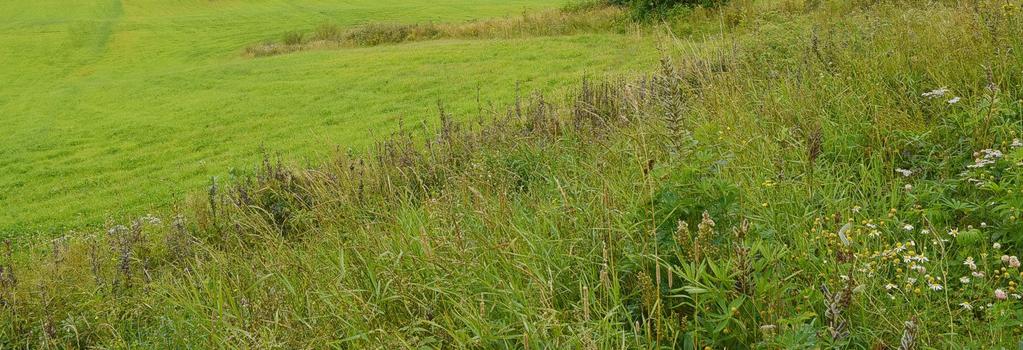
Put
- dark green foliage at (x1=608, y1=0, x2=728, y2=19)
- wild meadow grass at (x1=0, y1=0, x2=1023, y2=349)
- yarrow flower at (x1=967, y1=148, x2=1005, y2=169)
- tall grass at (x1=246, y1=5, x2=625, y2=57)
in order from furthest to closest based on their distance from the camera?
tall grass at (x1=246, y1=5, x2=625, y2=57) → dark green foliage at (x1=608, y1=0, x2=728, y2=19) → yarrow flower at (x1=967, y1=148, x2=1005, y2=169) → wild meadow grass at (x1=0, y1=0, x2=1023, y2=349)

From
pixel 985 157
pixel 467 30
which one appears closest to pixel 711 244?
pixel 985 157

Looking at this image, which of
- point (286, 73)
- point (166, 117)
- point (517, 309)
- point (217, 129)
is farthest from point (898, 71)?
point (286, 73)

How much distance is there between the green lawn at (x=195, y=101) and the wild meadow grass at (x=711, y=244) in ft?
14.6

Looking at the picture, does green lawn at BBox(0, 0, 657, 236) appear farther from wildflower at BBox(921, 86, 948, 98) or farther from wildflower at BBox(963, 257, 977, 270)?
wildflower at BBox(963, 257, 977, 270)

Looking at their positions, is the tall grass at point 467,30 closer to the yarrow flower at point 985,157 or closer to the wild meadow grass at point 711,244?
the wild meadow grass at point 711,244

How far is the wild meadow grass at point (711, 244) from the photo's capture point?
7.82ft

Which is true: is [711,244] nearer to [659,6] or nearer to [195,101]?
[195,101]

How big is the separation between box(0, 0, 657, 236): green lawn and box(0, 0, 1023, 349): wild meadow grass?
445 centimetres

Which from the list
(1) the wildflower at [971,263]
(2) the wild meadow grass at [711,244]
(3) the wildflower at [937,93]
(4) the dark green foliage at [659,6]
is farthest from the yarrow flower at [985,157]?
(4) the dark green foliage at [659,6]

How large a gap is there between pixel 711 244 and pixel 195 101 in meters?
19.5

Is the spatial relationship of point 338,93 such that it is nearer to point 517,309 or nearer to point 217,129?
point 217,129

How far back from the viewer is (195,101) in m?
19.3

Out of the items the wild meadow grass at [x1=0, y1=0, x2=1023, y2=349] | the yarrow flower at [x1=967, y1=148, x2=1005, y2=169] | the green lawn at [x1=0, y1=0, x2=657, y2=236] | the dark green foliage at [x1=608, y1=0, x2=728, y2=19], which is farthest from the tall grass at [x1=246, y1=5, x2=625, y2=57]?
the yarrow flower at [x1=967, y1=148, x2=1005, y2=169]

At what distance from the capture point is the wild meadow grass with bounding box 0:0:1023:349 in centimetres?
238
